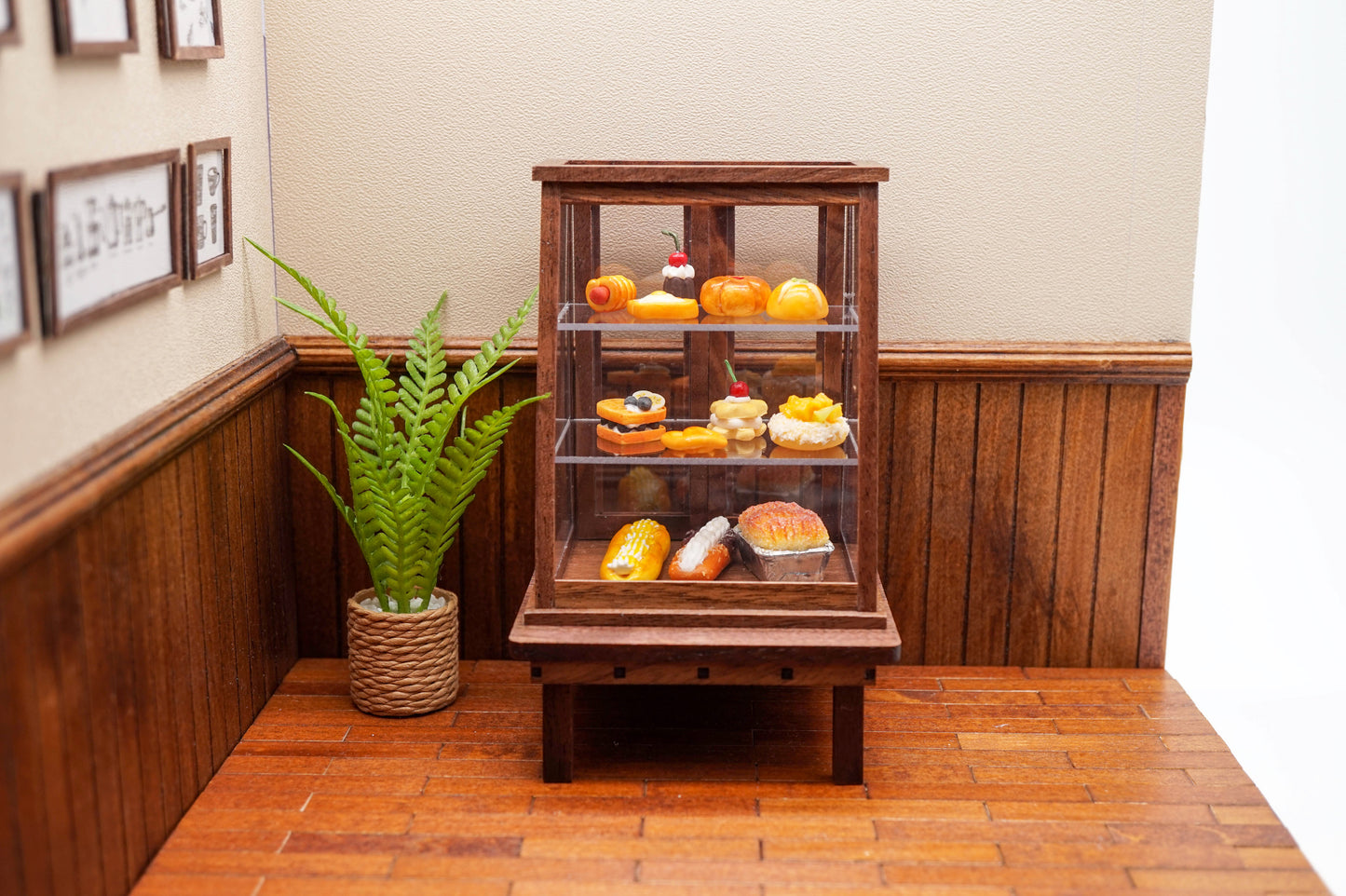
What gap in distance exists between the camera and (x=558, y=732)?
2865 millimetres

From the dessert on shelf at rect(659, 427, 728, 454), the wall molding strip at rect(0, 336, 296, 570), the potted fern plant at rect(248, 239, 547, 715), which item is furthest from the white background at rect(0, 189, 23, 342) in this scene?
the dessert on shelf at rect(659, 427, 728, 454)

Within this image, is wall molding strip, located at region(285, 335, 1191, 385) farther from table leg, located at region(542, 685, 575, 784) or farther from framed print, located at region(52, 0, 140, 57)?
framed print, located at region(52, 0, 140, 57)

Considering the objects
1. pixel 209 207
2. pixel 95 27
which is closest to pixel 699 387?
pixel 209 207

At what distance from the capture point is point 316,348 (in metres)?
3.40

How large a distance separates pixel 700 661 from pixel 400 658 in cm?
82

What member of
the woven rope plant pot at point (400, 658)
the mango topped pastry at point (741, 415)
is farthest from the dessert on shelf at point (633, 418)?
the woven rope plant pot at point (400, 658)

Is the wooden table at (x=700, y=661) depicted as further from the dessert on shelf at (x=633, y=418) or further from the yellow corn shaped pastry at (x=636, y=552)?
the dessert on shelf at (x=633, y=418)

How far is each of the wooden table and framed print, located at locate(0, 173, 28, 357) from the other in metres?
1.20

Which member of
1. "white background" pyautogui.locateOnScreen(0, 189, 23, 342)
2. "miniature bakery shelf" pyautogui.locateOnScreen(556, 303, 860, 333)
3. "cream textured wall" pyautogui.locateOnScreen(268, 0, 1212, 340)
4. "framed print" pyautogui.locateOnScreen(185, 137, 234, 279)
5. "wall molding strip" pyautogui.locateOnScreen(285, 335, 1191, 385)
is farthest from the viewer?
"wall molding strip" pyautogui.locateOnScreen(285, 335, 1191, 385)

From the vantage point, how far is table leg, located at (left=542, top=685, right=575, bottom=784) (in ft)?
9.37

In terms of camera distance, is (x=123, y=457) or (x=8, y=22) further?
(x=123, y=457)

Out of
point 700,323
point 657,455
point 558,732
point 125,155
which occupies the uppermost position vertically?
point 125,155

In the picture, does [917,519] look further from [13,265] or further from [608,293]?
[13,265]

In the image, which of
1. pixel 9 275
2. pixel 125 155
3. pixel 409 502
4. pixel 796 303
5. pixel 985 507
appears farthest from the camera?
pixel 985 507
